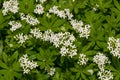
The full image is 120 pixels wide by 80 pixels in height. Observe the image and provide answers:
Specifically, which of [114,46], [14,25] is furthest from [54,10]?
[114,46]

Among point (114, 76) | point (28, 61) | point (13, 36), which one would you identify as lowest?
point (114, 76)

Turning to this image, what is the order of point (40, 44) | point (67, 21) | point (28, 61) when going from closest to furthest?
1. point (28, 61)
2. point (40, 44)
3. point (67, 21)

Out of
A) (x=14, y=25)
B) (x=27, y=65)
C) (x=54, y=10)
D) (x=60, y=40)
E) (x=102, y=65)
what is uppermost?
(x=54, y=10)

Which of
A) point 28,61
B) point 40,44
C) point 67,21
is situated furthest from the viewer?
point 67,21

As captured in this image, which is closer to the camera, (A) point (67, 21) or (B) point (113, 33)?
(B) point (113, 33)

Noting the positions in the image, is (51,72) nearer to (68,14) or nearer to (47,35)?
(47,35)

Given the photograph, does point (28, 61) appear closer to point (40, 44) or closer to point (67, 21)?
point (40, 44)

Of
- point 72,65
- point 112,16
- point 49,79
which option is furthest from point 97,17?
point 49,79
